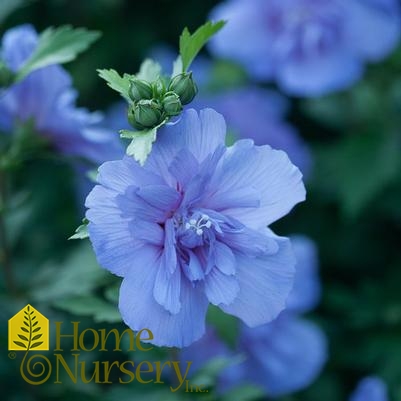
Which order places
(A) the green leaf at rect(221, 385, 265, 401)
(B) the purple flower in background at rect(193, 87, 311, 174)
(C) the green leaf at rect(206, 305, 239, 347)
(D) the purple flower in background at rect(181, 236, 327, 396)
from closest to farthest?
(A) the green leaf at rect(221, 385, 265, 401)
(C) the green leaf at rect(206, 305, 239, 347)
(D) the purple flower in background at rect(181, 236, 327, 396)
(B) the purple flower in background at rect(193, 87, 311, 174)

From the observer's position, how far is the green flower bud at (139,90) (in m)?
1.06

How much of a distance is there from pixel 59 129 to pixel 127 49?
106 centimetres

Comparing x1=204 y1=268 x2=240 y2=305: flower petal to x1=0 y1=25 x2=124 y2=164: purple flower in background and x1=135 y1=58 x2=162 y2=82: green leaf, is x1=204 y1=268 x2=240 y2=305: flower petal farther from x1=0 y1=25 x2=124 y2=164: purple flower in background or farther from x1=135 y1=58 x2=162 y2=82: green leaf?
x1=0 y1=25 x2=124 y2=164: purple flower in background

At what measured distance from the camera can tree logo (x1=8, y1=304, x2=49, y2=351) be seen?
1.31 m

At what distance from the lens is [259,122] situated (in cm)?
222

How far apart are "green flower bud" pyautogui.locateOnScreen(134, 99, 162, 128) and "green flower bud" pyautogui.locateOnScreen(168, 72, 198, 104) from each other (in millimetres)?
36

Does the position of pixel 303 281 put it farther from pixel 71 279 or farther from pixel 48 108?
pixel 48 108

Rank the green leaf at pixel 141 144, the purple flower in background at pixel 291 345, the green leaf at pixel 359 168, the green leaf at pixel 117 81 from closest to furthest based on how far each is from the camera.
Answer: the green leaf at pixel 141 144 → the green leaf at pixel 117 81 → the purple flower in background at pixel 291 345 → the green leaf at pixel 359 168

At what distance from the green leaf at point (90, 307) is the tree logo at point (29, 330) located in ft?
0.14

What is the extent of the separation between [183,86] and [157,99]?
0.04m

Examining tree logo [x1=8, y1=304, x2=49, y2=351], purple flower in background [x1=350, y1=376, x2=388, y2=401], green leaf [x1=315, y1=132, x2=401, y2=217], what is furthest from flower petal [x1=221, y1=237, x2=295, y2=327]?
green leaf [x1=315, y1=132, x2=401, y2=217]

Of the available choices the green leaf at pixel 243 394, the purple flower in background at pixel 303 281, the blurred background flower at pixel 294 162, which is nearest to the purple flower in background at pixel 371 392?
the blurred background flower at pixel 294 162

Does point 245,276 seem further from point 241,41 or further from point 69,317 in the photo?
point 241,41

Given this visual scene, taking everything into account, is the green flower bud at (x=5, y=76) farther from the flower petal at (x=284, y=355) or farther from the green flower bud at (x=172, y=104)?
the flower petal at (x=284, y=355)
